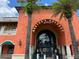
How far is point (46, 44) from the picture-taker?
30.2 metres

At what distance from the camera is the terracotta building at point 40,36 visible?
26.8 metres

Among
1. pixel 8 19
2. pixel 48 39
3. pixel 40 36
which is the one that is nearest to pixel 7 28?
pixel 8 19

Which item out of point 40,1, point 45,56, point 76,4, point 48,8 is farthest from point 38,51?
point 76,4

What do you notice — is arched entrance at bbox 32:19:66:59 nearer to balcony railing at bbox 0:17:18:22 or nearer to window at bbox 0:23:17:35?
window at bbox 0:23:17:35

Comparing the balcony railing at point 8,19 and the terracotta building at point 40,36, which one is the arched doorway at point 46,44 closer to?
the terracotta building at point 40,36

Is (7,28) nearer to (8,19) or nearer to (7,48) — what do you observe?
(8,19)

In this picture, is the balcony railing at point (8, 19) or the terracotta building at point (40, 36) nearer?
the terracotta building at point (40, 36)

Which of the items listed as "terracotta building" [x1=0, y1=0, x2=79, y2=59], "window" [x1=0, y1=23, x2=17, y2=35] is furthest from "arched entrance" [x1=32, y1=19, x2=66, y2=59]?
"window" [x1=0, y1=23, x2=17, y2=35]

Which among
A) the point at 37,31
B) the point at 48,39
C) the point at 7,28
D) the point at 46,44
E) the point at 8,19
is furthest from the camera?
the point at 8,19

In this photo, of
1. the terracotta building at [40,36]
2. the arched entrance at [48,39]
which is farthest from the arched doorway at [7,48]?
the arched entrance at [48,39]

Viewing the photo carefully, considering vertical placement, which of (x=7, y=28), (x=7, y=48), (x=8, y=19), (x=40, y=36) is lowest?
(x=7, y=48)

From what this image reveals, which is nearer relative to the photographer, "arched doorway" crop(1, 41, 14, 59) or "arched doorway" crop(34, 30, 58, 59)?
"arched doorway" crop(34, 30, 58, 59)

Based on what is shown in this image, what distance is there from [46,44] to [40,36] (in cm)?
189

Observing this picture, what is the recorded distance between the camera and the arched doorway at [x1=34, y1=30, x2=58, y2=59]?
28291mm
